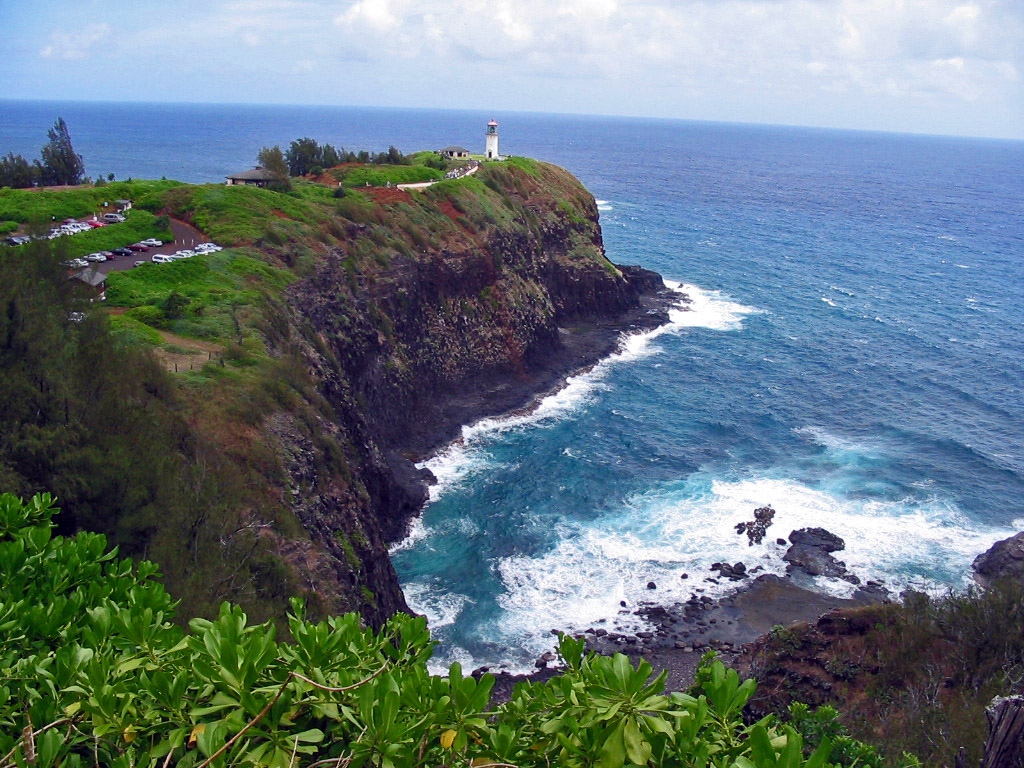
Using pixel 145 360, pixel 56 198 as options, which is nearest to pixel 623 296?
pixel 56 198

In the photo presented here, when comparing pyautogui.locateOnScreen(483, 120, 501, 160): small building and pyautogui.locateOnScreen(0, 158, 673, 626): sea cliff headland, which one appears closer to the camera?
pyautogui.locateOnScreen(0, 158, 673, 626): sea cliff headland

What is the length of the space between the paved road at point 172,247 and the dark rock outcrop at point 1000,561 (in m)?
54.8

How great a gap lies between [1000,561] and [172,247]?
57.0 metres

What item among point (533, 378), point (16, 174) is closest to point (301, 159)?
point (16, 174)

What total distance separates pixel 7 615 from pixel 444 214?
63.9 m

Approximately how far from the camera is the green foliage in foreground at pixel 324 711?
6656mm

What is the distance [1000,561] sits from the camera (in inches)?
1672

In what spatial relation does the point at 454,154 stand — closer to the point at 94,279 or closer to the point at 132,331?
the point at 94,279

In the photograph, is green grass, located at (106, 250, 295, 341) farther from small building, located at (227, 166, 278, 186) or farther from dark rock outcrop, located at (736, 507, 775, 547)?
dark rock outcrop, located at (736, 507, 775, 547)

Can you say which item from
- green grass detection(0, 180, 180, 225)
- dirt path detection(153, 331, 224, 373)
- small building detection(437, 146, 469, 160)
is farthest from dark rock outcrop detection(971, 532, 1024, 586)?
small building detection(437, 146, 469, 160)

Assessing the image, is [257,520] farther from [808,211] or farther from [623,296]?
[808,211]

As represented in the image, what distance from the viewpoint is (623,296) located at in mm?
83562

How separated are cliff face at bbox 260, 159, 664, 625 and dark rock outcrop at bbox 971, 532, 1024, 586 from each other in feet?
108

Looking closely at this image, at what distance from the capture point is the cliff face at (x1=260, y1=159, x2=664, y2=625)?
3606cm
